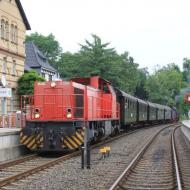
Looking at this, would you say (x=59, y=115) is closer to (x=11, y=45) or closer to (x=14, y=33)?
(x=11, y=45)

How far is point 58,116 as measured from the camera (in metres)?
19.2

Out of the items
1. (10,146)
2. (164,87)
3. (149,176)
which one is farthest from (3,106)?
(164,87)

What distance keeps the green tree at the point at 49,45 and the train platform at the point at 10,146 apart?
3426 inches

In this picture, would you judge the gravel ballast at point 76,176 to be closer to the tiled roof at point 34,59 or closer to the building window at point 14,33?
the building window at point 14,33

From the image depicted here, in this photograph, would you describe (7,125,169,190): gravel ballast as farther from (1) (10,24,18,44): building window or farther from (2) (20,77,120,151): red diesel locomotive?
(1) (10,24,18,44): building window

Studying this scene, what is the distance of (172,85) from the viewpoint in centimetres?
12938

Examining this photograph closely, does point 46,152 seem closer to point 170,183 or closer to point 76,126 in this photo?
point 76,126

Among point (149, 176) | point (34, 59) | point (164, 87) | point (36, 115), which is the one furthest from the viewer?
point (164, 87)

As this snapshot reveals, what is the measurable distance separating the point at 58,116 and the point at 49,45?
291 feet

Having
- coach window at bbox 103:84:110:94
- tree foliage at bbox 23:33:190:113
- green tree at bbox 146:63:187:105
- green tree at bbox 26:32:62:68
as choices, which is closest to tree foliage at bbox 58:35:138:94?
tree foliage at bbox 23:33:190:113

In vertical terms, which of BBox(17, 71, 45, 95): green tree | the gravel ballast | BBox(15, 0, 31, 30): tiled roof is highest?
BBox(15, 0, 31, 30): tiled roof

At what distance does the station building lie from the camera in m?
39.3

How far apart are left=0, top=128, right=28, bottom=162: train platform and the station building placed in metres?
19.0

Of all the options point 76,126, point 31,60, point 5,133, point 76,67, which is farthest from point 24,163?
point 76,67
